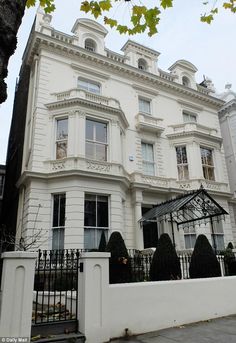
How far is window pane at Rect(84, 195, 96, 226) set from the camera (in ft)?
43.0

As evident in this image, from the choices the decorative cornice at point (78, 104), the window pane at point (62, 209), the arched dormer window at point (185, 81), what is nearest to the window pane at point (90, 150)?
the decorative cornice at point (78, 104)

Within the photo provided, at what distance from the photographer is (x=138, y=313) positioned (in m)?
6.04

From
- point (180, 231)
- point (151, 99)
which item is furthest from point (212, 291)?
point (151, 99)

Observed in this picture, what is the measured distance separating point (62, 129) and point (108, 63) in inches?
247

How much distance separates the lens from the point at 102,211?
538 inches

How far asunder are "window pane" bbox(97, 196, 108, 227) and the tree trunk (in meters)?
11.4

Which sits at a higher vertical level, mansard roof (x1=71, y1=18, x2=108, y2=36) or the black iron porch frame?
mansard roof (x1=71, y1=18, x2=108, y2=36)

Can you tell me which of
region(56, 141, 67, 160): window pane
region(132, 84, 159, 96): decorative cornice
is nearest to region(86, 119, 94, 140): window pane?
region(56, 141, 67, 160): window pane

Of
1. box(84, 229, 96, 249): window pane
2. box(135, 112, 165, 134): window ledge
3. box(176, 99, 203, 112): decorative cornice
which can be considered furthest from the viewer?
box(176, 99, 203, 112): decorative cornice

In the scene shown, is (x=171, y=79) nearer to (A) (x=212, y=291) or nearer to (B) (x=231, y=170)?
(B) (x=231, y=170)

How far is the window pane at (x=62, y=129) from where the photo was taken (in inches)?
575

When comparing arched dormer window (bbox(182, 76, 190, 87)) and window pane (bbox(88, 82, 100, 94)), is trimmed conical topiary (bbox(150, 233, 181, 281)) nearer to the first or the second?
window pane (bbox(88, 82, 100, 94))

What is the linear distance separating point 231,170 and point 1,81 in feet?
73.5

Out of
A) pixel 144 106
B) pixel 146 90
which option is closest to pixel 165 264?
pixel 144 106
